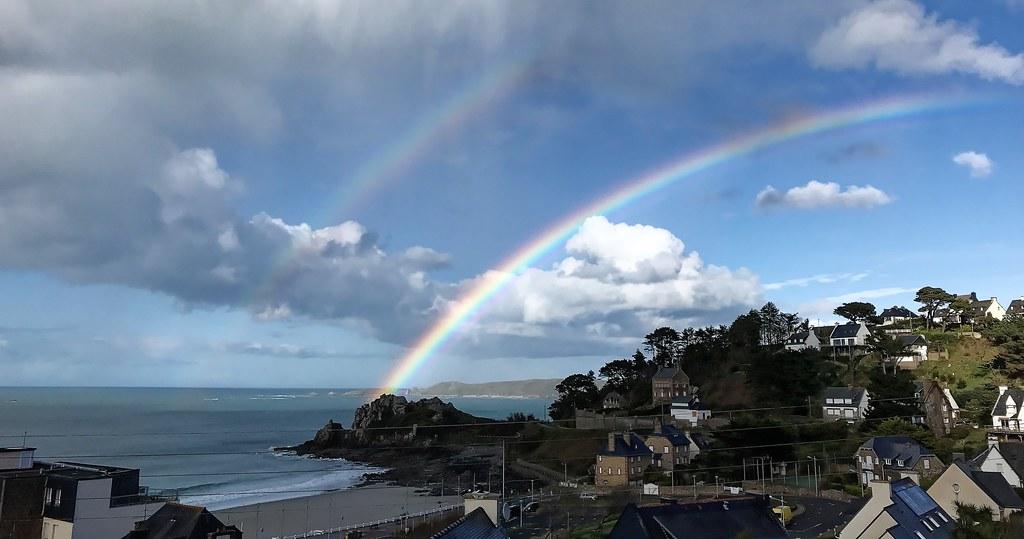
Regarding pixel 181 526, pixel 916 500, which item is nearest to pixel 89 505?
Answer: pixel 181 526

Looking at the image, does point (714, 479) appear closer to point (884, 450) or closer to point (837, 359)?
point (884, 450)

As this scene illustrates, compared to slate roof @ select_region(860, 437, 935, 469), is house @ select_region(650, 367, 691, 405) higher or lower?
Result: higher

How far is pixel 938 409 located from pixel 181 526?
58.6 meters

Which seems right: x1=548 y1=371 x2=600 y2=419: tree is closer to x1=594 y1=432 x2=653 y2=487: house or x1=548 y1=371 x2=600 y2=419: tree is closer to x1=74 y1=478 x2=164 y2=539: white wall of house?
x1=594 y1=432 x2=653 y2=487: house

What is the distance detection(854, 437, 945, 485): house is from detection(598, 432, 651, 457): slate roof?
55.2 ft

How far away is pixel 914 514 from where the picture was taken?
23297mm

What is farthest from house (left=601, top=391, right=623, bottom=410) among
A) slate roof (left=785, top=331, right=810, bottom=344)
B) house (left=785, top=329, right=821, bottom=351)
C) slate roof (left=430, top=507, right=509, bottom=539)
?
slate roof (left=430, top=507, right=509, bottom=539)

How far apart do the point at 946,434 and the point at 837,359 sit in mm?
21322

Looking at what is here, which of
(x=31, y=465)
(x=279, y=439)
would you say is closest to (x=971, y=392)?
(x=31, y=465)

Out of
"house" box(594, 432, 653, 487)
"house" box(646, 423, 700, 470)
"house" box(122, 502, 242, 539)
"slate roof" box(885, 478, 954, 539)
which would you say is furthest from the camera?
"house" box(646, 423, 700, 470)

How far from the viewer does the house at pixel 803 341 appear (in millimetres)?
82963

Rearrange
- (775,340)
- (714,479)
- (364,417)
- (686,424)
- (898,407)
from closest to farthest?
(714,479) < (898,407) < (686,424) < (775,340) < (364,417)

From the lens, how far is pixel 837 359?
247 ft

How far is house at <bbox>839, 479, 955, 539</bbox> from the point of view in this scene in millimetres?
22172
